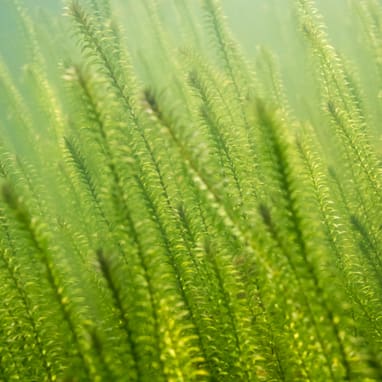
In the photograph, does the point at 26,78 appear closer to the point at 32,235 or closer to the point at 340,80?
the point at 340,80

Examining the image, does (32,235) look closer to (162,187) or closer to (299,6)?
(162,187)

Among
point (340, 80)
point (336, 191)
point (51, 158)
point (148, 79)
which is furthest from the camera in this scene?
point (148, 79)

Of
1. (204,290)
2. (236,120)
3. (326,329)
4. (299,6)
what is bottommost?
(204,290)

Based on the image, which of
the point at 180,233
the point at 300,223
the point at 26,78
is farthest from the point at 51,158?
the point at 300,223

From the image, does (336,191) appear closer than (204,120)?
No

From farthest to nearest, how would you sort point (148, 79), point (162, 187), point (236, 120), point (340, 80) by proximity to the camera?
point (148, 79), point (236, 120), point (340, 80), point (162, 187)

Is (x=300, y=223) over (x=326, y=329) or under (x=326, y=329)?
over
